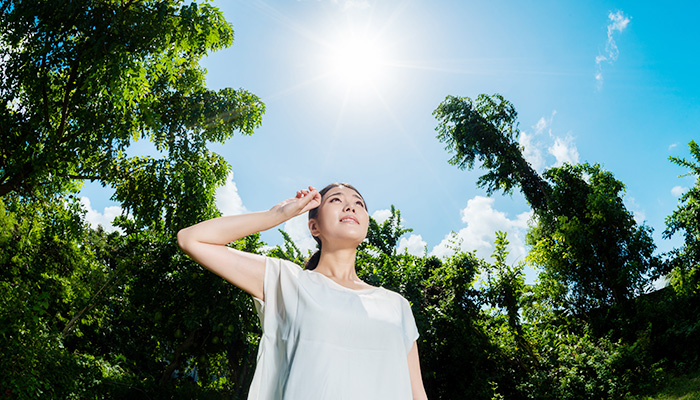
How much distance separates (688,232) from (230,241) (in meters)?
16.0

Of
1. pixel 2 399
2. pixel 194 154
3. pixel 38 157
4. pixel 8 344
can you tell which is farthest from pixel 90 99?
pixel 2 399

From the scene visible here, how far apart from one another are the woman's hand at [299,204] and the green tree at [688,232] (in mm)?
14239

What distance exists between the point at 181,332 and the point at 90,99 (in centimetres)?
576

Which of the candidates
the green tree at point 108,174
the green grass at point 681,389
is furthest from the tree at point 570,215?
the green tree at point 108,174

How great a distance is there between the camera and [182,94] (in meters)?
8.26

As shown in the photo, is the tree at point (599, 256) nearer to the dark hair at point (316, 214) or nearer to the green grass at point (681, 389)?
the green grass at point (681, 389)

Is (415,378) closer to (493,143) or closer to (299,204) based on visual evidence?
(299,204)

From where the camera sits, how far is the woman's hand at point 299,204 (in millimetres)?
1786

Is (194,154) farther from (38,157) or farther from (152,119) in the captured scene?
(38,157)

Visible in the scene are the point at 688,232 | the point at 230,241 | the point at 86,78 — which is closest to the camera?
the point at 230,241

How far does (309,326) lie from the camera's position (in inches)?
62.0

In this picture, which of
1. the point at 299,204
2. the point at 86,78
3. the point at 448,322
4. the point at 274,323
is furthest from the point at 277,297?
the point at 448,322

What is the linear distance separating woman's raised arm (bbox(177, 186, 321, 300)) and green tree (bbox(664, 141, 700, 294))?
14.5 m

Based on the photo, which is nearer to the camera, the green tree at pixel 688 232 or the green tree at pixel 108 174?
the green tree at pixel 108 174
